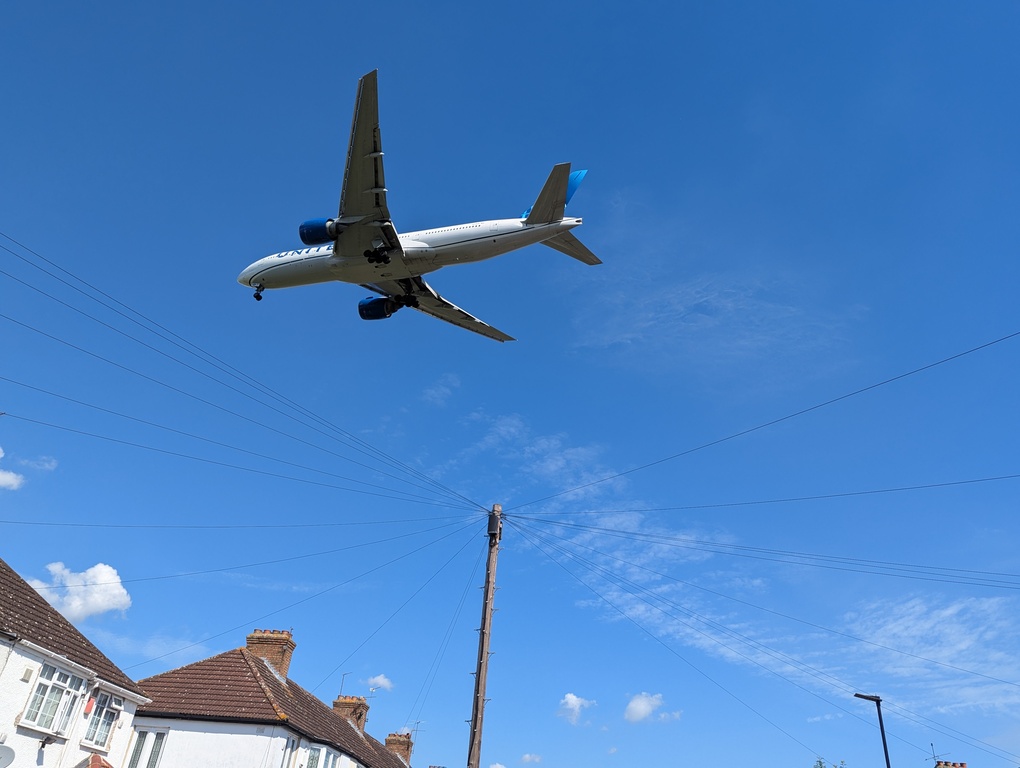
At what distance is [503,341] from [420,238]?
22.8 feet

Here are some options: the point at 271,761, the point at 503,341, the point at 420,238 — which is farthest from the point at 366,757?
the point at 420,238

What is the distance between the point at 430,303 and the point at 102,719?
18.9 meters

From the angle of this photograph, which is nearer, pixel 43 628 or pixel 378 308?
pixel 43 628

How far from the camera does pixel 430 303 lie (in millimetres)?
30266

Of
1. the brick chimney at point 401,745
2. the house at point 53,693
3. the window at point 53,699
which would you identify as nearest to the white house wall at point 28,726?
the house at point 53,693

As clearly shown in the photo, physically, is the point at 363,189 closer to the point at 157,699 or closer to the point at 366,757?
the point at 157,699

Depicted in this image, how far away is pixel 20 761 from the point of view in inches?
800

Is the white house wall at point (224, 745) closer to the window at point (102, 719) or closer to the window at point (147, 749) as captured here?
the window at point (147, 749)

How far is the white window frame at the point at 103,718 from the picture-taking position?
2344 centimetres

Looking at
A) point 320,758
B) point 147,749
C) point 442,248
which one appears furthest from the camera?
point 320,758

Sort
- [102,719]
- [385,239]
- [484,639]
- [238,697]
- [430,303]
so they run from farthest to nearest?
[430,303] → [238,697] → [385,239] → [102,719] → [484,639]

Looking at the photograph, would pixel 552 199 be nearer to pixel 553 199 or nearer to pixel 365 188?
pixel 553 199

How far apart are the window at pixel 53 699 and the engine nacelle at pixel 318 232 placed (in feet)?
51.9

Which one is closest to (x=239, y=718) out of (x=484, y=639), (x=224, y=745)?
(x=224, y=745)
